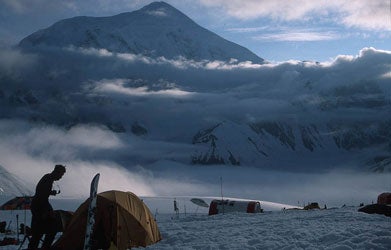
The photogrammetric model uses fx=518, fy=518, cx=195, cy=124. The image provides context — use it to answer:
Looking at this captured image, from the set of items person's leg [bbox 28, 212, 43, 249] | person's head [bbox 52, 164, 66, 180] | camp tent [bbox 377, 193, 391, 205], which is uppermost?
person's head [bbox 52, 164, 66, 180]

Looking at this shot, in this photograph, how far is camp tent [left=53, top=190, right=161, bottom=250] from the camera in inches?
675

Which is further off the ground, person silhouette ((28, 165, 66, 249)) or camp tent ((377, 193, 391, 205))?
camp tent ((377, 193, 391, 205))

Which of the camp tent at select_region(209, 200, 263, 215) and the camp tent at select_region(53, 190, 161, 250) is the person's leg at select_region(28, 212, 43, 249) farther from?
the camp tent at select_region(209, 200, 263, 215)

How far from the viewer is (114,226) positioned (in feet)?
57.9

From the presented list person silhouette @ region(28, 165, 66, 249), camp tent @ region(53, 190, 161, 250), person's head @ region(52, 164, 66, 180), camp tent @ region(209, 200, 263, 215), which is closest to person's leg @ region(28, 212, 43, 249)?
person silhouette @ region(28, 165, 66, 249)

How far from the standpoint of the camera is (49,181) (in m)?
14.5

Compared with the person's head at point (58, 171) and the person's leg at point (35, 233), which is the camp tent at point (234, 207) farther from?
the person's leg at point (35, 233)

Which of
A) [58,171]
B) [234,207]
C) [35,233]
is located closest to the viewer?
[35,233]

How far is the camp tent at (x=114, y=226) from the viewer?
1714 cm

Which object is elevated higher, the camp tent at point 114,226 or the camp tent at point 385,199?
the camp tent at point 385,199

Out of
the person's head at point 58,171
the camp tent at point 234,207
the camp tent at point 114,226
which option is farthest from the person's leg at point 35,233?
the camp tent at point 234,207

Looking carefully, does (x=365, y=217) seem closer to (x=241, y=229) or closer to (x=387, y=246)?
(x=241, y=229)

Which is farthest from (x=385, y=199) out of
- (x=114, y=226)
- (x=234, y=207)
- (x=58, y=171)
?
(x=58, y=171)

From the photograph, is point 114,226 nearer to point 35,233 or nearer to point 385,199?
point 35,233
